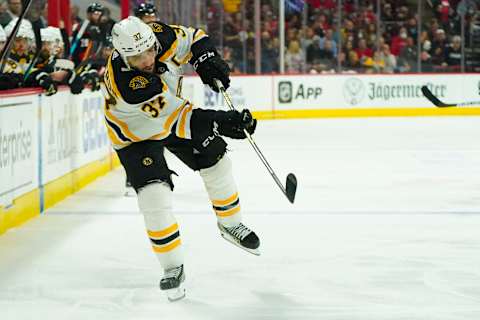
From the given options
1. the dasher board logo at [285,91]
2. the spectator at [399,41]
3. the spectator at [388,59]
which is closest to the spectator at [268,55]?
the dasher board logo at [285,91]

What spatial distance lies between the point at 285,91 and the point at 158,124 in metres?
12.3

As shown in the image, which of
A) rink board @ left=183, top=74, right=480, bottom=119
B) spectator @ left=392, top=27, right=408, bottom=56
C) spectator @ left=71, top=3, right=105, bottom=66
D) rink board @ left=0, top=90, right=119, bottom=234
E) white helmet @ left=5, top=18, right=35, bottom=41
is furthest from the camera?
spectator @ left=392, top=27, right=408, bottom=56

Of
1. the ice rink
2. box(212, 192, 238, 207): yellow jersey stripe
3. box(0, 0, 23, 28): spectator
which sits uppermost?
box(0, 0, 23, 28): spectator

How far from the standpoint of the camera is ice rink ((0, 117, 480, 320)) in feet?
12.4

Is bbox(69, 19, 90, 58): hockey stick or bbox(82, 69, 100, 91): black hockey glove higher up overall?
bbox(69, 19, 90, 58): hockey stick

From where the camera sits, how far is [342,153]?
1035 centimetres

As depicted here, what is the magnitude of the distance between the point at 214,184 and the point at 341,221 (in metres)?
1.77

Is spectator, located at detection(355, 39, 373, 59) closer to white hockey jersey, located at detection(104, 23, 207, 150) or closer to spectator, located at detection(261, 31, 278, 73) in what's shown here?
spectator, located at detection(261, 31, 278, 73)

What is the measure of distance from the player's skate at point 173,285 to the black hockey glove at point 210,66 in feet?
3.33

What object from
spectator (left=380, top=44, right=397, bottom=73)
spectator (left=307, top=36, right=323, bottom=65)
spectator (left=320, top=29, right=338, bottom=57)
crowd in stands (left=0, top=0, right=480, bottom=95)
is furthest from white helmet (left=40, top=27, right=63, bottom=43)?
spectator (left=380, top=44, right=397, bottom=73)

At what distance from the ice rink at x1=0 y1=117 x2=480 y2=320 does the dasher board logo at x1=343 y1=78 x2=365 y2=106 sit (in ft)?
24.2

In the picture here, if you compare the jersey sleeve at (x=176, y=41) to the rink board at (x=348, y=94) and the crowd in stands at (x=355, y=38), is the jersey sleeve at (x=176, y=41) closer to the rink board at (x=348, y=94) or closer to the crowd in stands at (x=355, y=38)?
the rink board at (x=348, y=94)

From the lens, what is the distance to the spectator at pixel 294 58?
1655 cm

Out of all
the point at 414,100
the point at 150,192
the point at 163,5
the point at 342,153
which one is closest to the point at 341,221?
the point at 150,192
